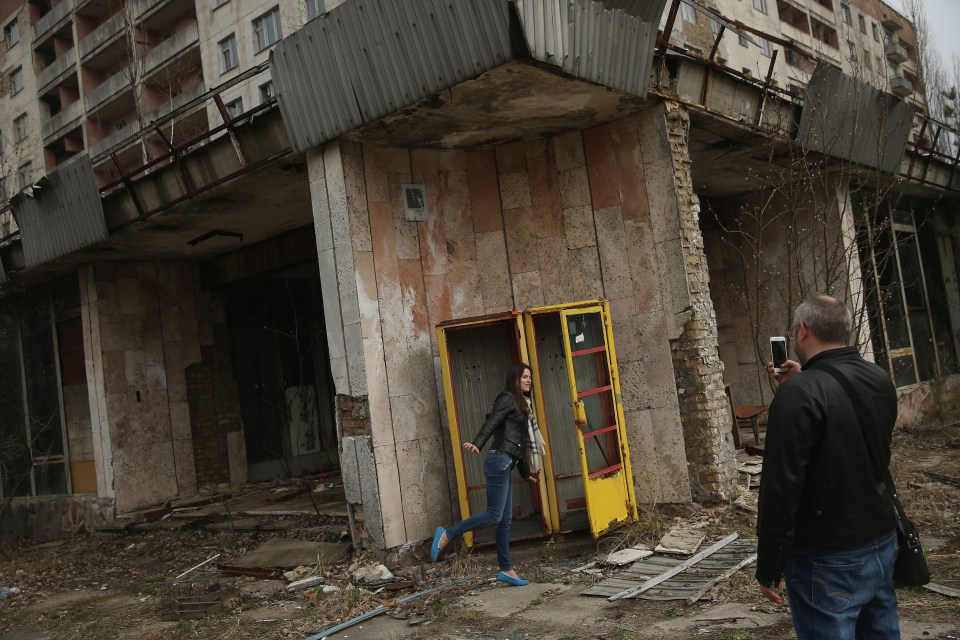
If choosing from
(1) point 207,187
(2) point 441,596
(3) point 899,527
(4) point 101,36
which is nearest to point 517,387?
(2) point 441,596

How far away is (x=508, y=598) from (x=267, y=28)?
2709 cm

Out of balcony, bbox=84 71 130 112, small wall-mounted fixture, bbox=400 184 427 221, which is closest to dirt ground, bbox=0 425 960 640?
Result: small wall-mounted fixture, bbox=400 184 427 221

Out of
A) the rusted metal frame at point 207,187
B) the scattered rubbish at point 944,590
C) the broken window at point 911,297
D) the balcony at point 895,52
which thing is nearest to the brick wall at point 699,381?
the scattered rubbish at point 944,590

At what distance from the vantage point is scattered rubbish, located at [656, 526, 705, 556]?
6.80 metres

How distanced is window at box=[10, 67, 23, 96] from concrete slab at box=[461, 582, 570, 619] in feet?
133

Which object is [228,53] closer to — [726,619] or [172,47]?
[172,47]

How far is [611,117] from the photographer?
8.25 m

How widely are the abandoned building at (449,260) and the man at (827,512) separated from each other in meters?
4.39

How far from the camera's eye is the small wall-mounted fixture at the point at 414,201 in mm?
8305

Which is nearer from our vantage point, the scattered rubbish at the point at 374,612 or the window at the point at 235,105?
the scattered rubbish at the point at 374,612

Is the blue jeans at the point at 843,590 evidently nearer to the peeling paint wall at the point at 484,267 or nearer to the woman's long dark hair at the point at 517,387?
the woman's long dark hair at the point at 517,387

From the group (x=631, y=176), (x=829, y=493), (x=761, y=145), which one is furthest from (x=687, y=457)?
(x=829, y=493)

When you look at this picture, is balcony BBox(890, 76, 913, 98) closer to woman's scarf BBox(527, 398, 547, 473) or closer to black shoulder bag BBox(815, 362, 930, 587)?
woman's scarf BBox(527, 398, 547, 473)

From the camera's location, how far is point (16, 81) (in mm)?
37531
